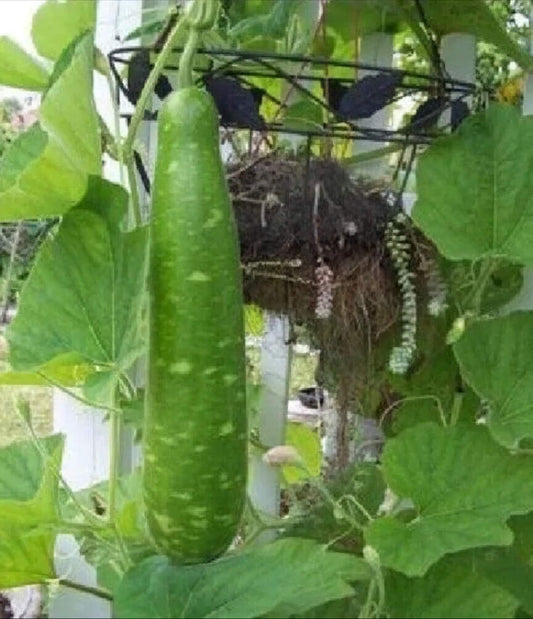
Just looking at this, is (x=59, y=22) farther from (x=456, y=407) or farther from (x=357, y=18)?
(x=456, y=407)

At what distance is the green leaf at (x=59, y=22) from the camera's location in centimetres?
100

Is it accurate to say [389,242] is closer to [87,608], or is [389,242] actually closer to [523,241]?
[523,241]

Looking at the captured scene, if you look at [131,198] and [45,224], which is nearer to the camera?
[131,198]

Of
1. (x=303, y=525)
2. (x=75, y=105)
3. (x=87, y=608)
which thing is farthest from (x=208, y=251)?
(x=87, y=608)

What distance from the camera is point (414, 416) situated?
106 cm

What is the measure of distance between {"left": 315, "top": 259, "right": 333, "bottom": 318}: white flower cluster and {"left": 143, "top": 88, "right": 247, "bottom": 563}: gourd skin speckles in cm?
22

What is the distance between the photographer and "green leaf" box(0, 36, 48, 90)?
2.88ft

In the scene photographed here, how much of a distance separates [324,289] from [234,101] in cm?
15

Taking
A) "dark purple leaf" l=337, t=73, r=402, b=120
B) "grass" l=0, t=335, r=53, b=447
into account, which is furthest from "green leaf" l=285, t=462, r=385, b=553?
"grass" l=0, t=335, r=53, b=447

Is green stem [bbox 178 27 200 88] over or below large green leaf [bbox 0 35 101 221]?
over

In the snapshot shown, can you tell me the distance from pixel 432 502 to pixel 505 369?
12 cm

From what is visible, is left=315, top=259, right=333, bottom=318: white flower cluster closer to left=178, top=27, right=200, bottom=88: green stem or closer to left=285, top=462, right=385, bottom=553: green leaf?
left=285, top=462, right=385, bottom=553: green leaf

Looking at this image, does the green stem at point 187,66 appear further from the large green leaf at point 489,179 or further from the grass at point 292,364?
the grass at point 292,364

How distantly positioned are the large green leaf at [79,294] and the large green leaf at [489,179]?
24 cm
